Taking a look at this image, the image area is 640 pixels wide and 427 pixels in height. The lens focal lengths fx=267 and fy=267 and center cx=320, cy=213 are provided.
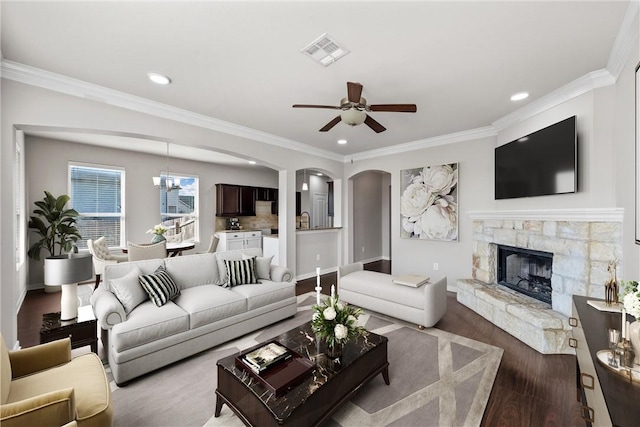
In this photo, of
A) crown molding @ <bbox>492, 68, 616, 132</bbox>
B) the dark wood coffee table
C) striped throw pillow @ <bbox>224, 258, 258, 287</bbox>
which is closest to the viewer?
the dark wood coffee table

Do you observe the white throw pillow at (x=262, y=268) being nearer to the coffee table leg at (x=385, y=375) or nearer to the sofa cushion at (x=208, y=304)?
the sofa cushion at (x=208, y=304)

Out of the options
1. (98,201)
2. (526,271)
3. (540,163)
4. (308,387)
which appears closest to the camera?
(308,387)

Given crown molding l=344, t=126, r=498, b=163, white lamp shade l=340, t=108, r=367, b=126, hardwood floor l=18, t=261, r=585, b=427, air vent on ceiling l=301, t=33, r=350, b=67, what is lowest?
hardwood floor l=18, t=261, r=585, b=427

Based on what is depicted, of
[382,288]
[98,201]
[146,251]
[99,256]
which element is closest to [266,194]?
[98,201]

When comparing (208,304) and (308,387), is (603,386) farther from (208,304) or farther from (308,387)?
(208,304)

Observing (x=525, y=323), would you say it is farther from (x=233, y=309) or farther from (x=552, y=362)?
(x=233, y=309)

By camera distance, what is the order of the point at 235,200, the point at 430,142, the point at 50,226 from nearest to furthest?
the point at 50,226 → the point at 430,142 → the point at 235,200

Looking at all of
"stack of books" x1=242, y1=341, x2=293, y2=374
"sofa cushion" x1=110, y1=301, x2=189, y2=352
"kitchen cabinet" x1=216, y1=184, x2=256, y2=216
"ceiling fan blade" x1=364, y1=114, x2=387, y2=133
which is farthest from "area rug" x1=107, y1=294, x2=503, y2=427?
"kitchen cabinet" x1=216, y1=184, x2=256, y2=216

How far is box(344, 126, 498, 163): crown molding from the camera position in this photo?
424cm

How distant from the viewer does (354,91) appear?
230 cm

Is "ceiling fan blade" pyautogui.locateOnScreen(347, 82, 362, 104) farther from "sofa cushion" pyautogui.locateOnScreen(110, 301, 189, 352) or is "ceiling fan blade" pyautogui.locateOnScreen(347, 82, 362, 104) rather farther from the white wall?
the white wall

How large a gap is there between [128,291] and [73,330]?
46 centimetres

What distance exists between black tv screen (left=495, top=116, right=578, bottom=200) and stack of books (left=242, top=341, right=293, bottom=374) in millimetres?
3288

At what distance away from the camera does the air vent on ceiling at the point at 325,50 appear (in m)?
2.06
